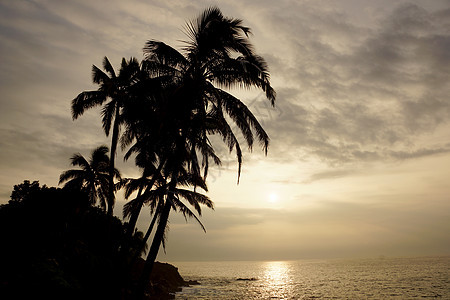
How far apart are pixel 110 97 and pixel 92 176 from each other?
509 inches

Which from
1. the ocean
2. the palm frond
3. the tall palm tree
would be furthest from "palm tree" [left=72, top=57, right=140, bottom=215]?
the ocean

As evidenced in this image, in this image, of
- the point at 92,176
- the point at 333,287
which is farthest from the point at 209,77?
the point at 333,287

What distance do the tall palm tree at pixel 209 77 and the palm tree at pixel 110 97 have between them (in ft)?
17.2

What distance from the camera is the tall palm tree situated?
13.1m

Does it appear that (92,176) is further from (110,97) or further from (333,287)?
(333,287)

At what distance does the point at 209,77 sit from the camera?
13.7 meters

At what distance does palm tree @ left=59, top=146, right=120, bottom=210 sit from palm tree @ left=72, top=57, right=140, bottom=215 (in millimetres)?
10512

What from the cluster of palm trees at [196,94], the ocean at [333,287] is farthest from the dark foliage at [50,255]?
the ocean at [333,287]

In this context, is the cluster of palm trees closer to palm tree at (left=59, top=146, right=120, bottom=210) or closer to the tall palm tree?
the tall palm tree

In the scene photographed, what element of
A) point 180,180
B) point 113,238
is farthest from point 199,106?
point 113,238

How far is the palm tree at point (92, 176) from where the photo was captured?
97.5 ft

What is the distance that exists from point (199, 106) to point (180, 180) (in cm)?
1125

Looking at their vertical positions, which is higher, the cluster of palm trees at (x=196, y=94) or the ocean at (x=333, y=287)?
the cluster of palm trees at (x=196, y=94)

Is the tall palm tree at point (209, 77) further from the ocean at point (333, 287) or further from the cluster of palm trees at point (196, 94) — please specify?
the ocean at point (333, 287)
